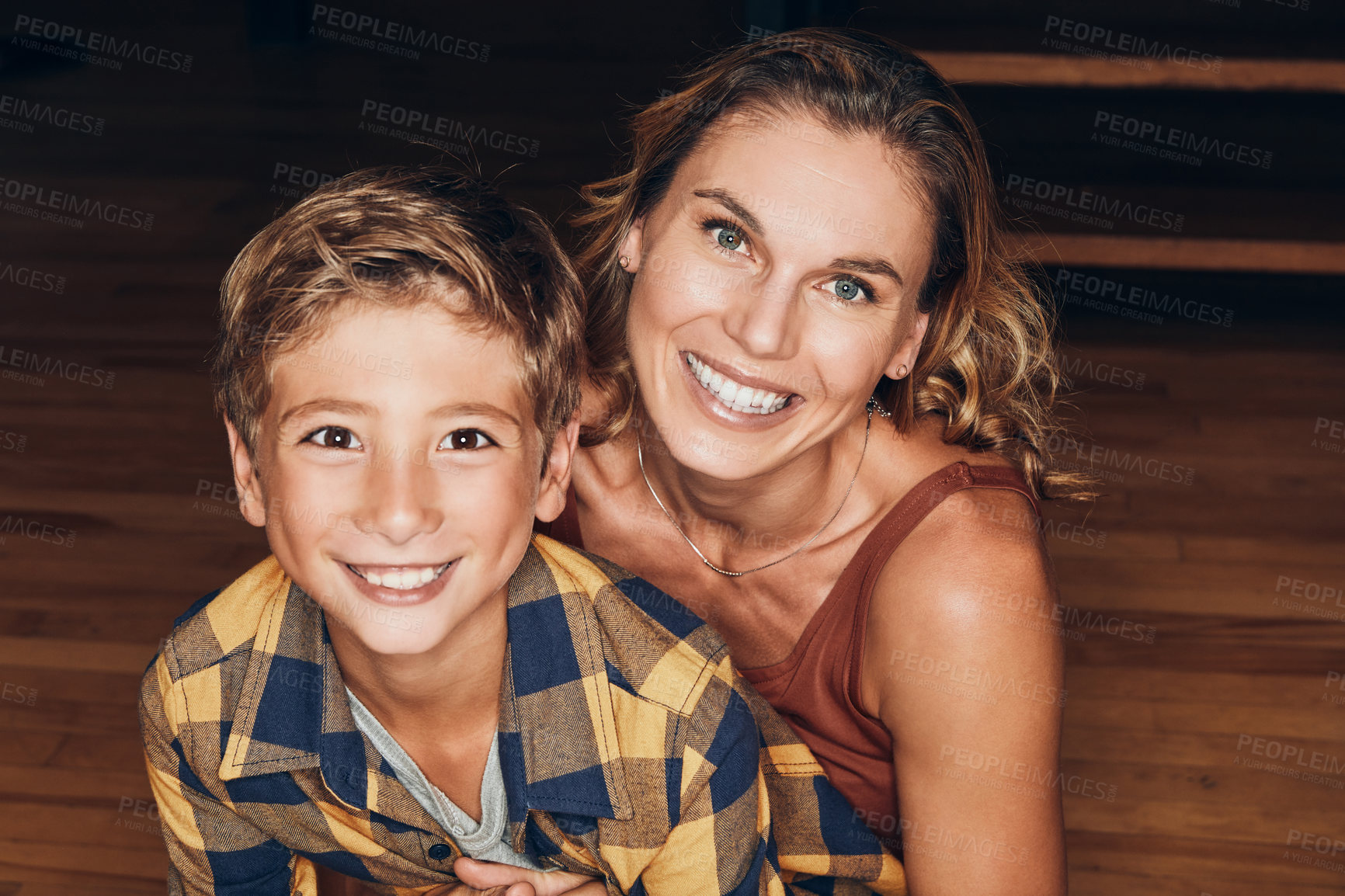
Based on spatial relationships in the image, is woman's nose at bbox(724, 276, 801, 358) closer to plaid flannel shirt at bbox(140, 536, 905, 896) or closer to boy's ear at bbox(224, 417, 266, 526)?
plaid flannel shirt at bbox(140, 536, 905, 896)

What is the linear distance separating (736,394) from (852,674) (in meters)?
0.43

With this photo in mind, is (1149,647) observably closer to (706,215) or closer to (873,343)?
(873,343)

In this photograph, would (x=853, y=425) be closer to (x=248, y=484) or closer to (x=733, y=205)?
(x=733, y=205)

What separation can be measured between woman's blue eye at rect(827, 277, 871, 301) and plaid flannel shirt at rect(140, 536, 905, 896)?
42 centimetres

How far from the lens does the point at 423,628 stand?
1252mm

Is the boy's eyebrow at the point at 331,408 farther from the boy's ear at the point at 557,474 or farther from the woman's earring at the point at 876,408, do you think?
the woman's earring at the point at 876,408

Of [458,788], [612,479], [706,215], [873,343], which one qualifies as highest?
[706,215]

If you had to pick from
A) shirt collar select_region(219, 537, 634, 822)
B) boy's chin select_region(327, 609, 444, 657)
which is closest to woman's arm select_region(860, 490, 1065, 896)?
shirt collar select_region(219, 537, 634, 822)

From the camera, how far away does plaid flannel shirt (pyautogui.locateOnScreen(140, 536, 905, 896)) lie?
4.48 feet

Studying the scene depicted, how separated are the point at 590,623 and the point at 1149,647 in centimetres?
148

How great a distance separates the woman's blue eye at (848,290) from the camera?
1438 millimetres

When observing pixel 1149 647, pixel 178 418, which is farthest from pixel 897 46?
pixel 178 418

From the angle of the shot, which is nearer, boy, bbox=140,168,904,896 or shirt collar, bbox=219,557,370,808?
boy, bbox=140,168,904,896

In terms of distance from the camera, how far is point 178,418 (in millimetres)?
3066
